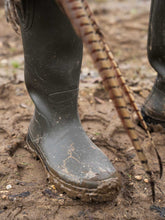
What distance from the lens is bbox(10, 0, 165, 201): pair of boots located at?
118 centimetres

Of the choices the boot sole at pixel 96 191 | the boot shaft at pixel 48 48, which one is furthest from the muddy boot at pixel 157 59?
the boot sole at pixel 96 191

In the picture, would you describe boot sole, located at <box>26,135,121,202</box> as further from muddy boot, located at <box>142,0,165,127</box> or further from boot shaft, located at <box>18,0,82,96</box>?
muddy boot, located at <box>142,0,165,127</box>

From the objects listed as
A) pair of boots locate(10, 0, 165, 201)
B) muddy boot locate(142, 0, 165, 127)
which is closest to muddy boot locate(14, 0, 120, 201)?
pair of boots locate(10, 0, 165, 201)

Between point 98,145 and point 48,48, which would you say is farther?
point 98,145

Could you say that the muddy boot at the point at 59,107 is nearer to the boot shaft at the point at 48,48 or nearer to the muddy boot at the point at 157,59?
the boot shaft at the point at 48,48

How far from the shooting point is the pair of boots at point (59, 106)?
46.4 inches

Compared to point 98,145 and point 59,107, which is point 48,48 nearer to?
point 59,107

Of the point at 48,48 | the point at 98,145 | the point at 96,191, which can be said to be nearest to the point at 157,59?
the point at 98,145

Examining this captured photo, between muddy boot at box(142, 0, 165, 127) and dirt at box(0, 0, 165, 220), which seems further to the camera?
muddy boot at box(142, 0, 165, 127)

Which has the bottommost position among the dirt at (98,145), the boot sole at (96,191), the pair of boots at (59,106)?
the dirt at (98,145)

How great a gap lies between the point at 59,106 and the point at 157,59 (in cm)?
74

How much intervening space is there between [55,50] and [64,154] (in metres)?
0.48

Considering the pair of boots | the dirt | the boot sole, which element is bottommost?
the dirt

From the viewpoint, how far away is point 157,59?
5.69ft
